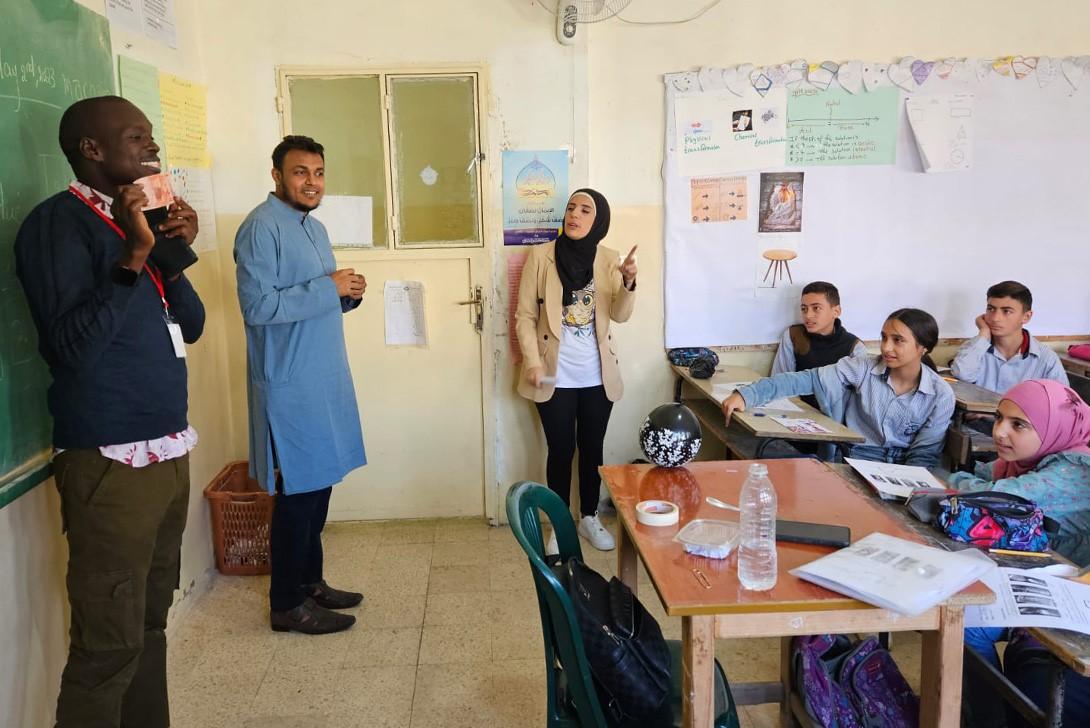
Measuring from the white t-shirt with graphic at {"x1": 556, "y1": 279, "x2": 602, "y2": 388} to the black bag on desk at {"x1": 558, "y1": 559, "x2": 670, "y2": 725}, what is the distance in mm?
1671

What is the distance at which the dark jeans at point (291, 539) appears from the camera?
8.61 feet

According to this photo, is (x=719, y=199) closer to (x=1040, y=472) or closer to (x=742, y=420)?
(x=742, y=420)

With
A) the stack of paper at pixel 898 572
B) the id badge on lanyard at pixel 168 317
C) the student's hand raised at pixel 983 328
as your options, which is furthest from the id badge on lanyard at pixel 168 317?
the student's hand raised at pixel 983 328

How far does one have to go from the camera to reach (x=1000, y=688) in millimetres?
1628

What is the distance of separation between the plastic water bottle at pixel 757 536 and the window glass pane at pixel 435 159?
7.20 ft

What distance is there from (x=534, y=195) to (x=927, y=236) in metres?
1.90

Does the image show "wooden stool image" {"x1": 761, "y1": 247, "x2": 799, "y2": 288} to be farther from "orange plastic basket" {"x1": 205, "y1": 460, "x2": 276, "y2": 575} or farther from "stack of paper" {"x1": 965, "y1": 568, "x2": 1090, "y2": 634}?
"orange plastic basket" {"x1": 205, "y1": 460, "x2": 276, "y2": 575}

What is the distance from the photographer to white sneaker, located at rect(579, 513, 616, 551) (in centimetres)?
336

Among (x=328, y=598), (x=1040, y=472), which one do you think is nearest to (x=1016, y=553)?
(x=1040, y=472)

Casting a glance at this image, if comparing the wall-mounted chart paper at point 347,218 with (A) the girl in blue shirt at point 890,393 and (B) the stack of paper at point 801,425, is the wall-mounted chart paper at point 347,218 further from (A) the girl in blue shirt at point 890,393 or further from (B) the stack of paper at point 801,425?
(B) the stack of paper at point 801,425

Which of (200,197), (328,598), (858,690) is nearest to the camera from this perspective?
(858,690)

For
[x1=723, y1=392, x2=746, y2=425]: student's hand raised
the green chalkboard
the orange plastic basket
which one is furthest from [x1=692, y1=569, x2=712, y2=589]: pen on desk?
the orange plastic basket

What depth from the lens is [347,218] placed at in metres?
3.49

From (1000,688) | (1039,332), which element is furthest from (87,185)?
(1039,332)
